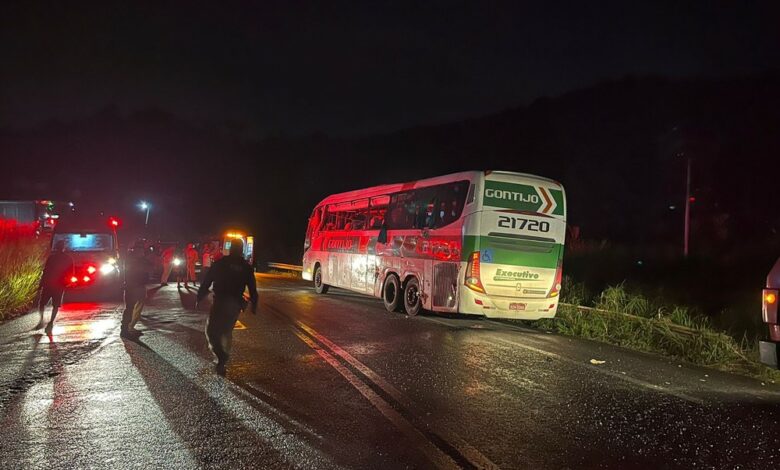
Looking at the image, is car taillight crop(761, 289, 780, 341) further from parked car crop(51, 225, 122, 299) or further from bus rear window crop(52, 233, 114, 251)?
bus rear window crop(52, 233, 114, 251)

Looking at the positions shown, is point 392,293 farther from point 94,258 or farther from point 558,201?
point 94,258

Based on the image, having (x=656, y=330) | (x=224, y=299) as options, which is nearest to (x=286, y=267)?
(x=656, y=330)

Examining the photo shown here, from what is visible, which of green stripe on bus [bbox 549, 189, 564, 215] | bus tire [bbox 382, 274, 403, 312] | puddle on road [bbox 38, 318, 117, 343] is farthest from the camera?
bus tire [bbox 382, 274, 403, 312]

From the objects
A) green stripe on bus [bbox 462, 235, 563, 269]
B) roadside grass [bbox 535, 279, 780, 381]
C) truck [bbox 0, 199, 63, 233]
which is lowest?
roadside grass [bbox 535, 279, 780, 381]

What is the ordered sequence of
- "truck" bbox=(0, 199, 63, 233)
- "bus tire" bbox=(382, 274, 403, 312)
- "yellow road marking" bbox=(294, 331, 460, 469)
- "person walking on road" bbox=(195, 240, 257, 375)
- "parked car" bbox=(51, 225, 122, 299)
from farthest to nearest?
"truck" bbox=(0, 199, 63, 233), "parked car" bbox=(51, 225, 122, 299), "bus tire" bbox=(382, 274, 403, 312), "person walking on road" bbox=(195, 240, 257, 375), "yellow road marking" bbox=(294, 331, 460, 469)

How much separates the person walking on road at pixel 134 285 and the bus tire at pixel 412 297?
5781mm

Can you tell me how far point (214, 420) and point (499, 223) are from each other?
7.64 m

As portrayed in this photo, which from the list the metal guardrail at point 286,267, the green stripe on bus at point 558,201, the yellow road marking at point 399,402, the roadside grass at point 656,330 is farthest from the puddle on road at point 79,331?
the metal guardrail at point 286,267

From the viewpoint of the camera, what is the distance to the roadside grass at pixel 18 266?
44.7 feet

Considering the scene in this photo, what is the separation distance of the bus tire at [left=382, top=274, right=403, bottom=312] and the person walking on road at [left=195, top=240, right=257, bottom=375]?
22.5 feet

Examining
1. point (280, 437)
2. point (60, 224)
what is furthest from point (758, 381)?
point (60, 224)

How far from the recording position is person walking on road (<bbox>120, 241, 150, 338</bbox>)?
10289 millimetres

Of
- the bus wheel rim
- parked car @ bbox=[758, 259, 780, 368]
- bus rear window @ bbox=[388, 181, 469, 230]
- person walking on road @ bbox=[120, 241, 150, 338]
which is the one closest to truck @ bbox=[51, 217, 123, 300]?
person walking on road @ bbox=[120, 241, 150, 338]

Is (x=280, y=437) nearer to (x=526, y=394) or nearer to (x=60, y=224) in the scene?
(x=526, y=394)
